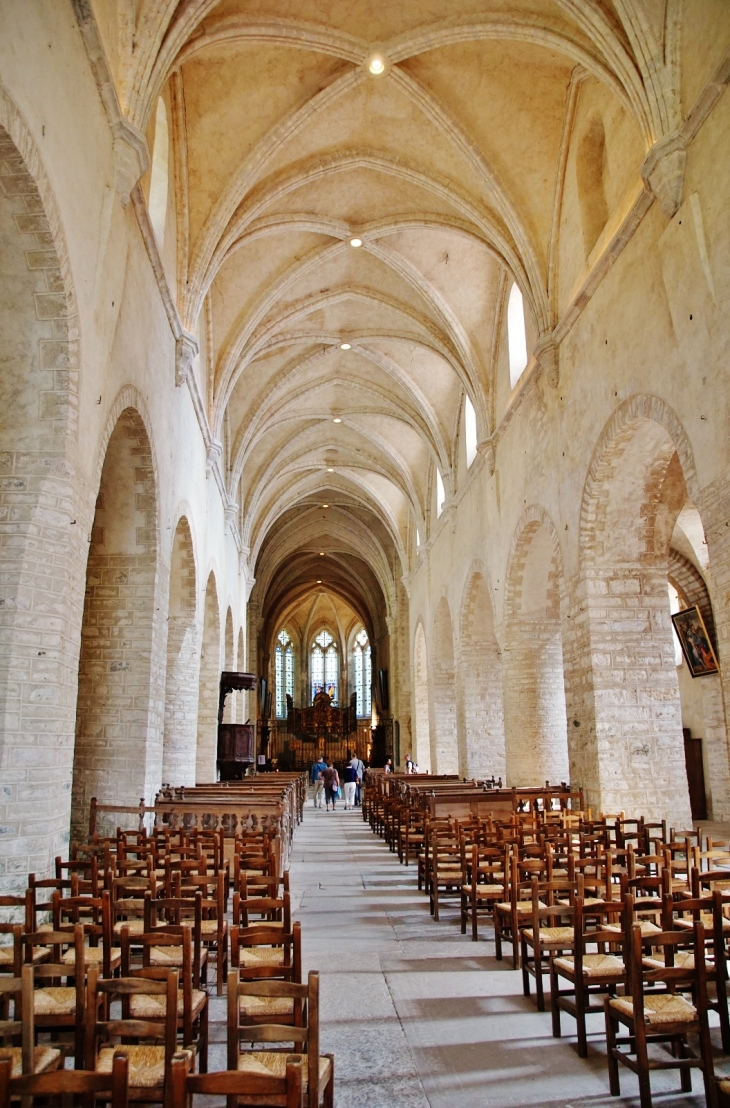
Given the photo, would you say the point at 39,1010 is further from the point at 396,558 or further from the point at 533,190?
the point at 396,558

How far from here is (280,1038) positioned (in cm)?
305

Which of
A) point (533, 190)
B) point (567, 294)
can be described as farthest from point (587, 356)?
point (533, 190)

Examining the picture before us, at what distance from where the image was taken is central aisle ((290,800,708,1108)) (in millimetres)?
4078

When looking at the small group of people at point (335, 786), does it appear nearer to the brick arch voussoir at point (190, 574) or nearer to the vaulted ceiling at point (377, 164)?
the vaulted ceiling at point (377, 164)

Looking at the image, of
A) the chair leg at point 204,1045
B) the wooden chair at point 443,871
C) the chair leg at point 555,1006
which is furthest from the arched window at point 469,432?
the chair leg at point 204,1045

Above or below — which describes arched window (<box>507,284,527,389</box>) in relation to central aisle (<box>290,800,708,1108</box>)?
above

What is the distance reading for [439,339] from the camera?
1805 cm

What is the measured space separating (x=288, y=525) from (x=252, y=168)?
22792 mm

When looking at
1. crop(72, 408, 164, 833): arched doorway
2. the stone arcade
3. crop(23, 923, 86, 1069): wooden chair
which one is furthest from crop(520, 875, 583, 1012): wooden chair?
crop(72, 408, 164, 833): arched doorway

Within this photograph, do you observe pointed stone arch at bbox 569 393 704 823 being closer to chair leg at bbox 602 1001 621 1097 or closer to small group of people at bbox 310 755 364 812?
chair leg at bbox 602 1001 621 1097

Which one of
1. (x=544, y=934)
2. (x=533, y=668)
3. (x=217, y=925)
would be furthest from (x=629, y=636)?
(x=217, y=925)

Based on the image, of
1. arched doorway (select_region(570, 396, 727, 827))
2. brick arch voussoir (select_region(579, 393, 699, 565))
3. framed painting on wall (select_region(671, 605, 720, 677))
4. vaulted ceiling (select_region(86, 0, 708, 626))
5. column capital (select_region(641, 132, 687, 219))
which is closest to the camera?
column capital (select_region(641, 132, 687, 219))

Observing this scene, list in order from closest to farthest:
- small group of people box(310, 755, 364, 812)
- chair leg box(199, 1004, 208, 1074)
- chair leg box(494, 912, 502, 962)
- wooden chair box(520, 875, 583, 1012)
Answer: chair leg box(199, 1004, 208, 1074) → wooden chair box(520, 875, 583, 1012) → chair leg box(494, 912, 502, 962) → small group of people box(310, 755, 364, 812)

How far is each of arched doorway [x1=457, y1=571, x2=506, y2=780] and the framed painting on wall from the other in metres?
3.82
